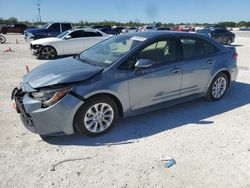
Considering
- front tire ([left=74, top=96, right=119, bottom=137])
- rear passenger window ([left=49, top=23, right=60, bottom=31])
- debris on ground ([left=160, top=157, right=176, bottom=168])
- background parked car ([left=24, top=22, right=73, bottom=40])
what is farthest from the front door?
rear passenger window ([left=49, top=23, right=60, bottom=31])

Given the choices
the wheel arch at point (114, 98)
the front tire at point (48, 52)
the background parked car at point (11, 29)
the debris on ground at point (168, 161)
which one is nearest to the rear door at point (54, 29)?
the front tire at point (48, 52)

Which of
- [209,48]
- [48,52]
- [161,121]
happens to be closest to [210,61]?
[209,48]

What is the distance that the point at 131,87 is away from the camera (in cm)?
412

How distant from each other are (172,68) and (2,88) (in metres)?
4.60

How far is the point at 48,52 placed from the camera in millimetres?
12422

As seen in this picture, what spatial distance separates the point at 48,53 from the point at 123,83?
9407mm

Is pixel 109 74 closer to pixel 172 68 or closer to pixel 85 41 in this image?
pixel 172 68

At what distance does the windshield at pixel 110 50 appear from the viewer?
4.27 meters

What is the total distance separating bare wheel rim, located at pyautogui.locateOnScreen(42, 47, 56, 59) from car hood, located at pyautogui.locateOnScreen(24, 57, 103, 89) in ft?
27.3

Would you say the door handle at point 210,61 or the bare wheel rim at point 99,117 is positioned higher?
the door handle at point 210,61

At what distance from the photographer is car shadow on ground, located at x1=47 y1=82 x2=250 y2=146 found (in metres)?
3.92

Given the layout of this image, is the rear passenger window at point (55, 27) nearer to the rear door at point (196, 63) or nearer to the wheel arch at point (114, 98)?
the rear door at point (196, 63)

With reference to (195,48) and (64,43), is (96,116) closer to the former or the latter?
(195,48)

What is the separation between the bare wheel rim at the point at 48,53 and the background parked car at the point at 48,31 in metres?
5.39
